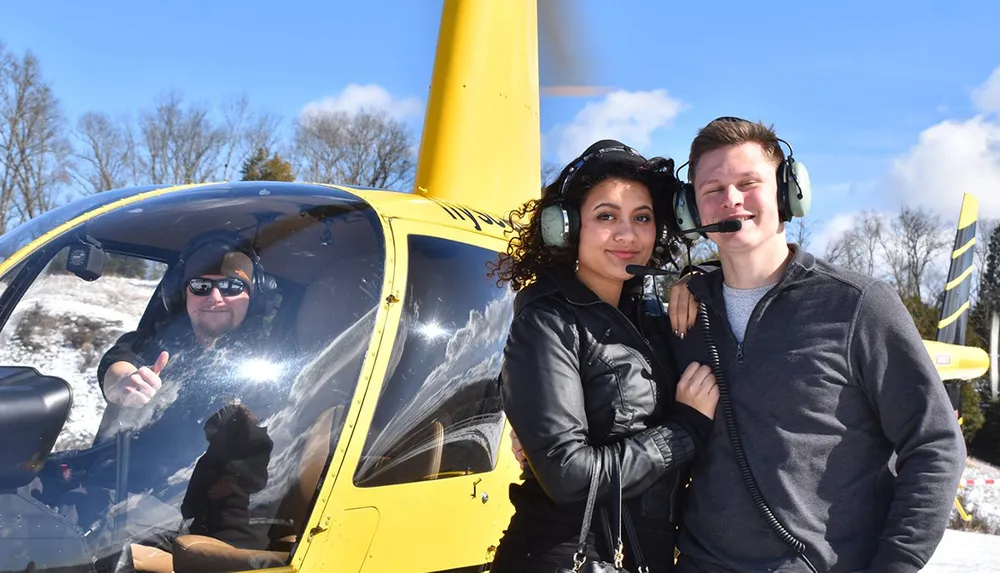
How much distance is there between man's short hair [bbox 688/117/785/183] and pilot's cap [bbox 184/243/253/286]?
1349 mm

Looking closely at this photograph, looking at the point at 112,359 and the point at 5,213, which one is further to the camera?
the point at 5,213

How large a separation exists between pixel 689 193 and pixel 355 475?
1.22 metres

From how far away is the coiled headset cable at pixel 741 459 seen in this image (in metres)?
1.71

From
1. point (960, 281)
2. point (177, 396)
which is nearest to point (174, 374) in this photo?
point (177, 396)

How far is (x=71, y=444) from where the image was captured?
2.24 meters

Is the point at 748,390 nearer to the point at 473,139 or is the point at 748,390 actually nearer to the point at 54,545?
the point at 54,545

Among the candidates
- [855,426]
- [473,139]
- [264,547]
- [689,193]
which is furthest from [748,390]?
[473,139]

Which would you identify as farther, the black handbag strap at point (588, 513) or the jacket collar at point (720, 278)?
the jacket collar at point (720, 278)

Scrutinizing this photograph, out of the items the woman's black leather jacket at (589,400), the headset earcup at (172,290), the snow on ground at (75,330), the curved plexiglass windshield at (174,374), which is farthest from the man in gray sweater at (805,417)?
the snow on ground at (75,330)

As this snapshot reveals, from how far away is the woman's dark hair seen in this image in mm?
2094

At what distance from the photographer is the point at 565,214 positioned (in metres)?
2.07

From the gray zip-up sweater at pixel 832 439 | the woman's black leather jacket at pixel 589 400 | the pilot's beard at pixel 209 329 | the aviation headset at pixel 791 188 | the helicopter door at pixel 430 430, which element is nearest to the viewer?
the gray zip-up sweater at pixel 832 439

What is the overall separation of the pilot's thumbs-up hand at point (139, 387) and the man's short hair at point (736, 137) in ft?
4.98

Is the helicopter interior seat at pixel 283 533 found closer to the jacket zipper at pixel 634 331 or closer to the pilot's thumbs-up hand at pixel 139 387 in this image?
the pilot's thumbs-up hand at pixel 139 387
